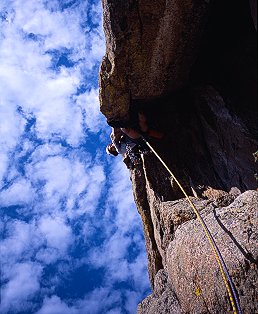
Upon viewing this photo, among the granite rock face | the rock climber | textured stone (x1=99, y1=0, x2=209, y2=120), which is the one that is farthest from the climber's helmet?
textured stone (x1=99, y1=0, x2=209, y2=120)

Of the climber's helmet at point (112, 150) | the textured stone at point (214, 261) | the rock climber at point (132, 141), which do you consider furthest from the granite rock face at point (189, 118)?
the climber's helmet at point (112, 150)

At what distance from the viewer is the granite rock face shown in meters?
3.91

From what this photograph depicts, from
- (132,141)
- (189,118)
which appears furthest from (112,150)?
(189,118)

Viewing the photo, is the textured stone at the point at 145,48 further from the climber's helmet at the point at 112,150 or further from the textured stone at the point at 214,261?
the textured stone at the point at 214,261

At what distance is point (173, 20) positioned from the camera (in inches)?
216

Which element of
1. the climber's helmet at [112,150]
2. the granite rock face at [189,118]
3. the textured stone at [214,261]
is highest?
the climber's helmet at [112,150]

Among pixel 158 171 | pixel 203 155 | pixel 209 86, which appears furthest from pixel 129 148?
pixel 209 86

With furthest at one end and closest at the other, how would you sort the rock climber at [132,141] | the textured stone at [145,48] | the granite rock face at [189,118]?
the rock climber at [132,141] < the textured stone at [145,48] < the granite rock face at [189,118]

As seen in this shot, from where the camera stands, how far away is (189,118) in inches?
286

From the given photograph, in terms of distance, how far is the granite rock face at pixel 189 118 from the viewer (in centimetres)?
391

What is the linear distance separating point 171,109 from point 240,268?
5263 millimetres

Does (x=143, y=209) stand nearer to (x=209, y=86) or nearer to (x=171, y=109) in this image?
(x=171, y=109)

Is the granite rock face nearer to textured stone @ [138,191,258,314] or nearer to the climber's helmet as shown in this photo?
textured stone @ [138,191,258,314]

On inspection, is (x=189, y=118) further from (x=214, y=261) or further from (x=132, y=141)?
(x=214, y=261)
